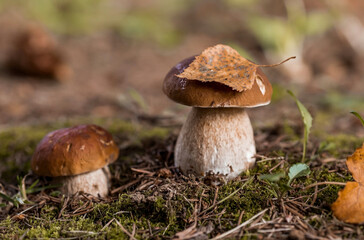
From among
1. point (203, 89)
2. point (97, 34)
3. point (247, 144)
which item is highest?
point (97, 34)

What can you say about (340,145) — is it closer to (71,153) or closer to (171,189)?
(171,189)

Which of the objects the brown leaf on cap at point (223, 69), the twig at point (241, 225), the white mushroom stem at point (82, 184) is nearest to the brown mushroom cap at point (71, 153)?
the white mushroom stem at point (82, 184)

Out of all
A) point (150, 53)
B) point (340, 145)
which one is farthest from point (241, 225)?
point (150, 53)

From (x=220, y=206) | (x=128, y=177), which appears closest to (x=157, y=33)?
(x=128, y=177)

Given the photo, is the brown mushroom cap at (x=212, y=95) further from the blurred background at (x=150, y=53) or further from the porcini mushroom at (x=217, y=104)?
the blurred background at (x=150, y=53)

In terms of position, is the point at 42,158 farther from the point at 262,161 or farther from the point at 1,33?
the point at 1,33

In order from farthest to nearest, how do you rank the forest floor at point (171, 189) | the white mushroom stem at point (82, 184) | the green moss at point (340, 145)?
the green moss at point (340, 145), the white mushroom stem at point (82, 184), the forest floor at point (171, 189)

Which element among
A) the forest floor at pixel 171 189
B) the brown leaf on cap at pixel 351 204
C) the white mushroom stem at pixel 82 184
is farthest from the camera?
the white mushroom stem at pixel 82 184

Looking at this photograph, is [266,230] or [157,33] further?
[157,33]
